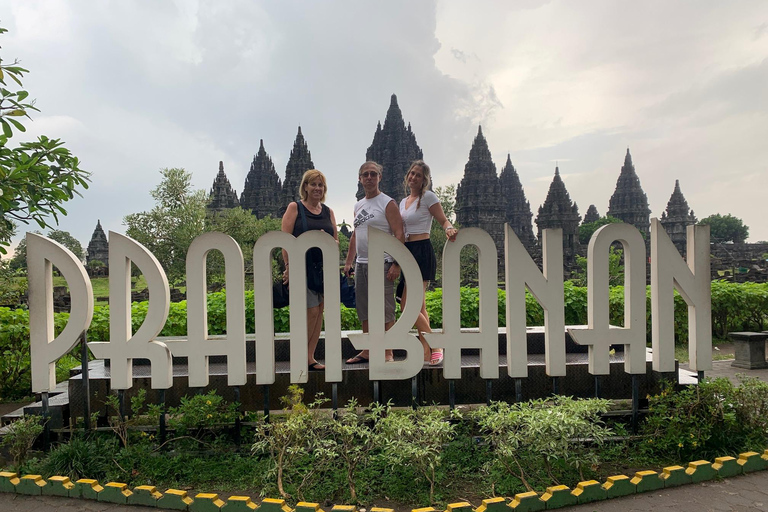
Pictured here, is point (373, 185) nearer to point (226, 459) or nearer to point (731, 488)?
point (226, 459)

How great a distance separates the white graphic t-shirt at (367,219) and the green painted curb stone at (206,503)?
2387 mm

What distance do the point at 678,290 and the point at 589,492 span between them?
2.24 meters

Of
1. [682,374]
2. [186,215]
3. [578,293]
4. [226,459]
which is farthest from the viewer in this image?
[186,215]

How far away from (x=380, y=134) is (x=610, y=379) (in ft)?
179

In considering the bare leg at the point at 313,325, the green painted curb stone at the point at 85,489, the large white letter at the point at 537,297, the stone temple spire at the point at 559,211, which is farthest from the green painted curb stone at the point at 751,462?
the stone temple spire at the point at 559,211

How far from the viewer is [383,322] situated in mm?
4480

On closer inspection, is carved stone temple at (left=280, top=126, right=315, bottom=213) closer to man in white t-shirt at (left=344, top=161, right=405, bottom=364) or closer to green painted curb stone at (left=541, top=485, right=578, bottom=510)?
man in white t-shirt at (left=344, top=161, right=405, bottom=364)

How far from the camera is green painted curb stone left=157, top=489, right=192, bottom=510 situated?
11.8 feet

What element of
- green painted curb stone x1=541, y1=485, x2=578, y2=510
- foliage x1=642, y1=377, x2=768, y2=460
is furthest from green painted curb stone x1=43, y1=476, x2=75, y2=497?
foliage x1=642, y1=377, x2=768, y2=460

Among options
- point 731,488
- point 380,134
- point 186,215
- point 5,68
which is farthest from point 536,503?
point 380,134

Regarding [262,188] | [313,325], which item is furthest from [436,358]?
[262,188]

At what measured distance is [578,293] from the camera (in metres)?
10.5

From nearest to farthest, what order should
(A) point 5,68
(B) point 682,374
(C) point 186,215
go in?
(A) point 5,68
(B) point 682,374
(C) point 186,215

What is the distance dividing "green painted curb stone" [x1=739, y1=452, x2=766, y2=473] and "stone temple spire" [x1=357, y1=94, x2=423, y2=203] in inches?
1853
